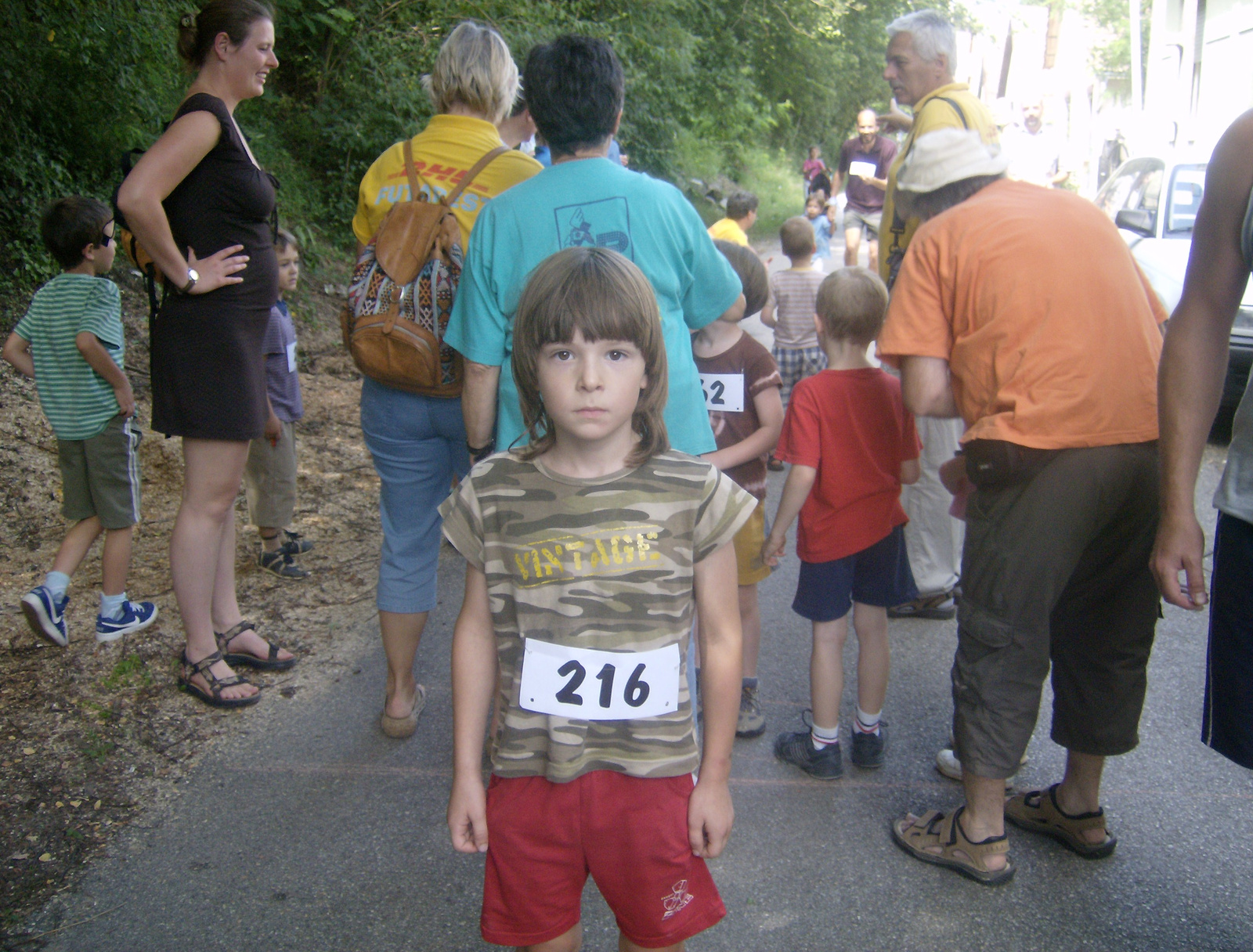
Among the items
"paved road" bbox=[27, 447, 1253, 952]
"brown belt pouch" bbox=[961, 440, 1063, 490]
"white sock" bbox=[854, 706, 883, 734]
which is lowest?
"paved road" bbox=[27, 447, 1253, 952]

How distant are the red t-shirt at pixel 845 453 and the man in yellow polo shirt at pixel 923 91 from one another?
44.1 inches

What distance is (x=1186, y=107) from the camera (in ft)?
39.1

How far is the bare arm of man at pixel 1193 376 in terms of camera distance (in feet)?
6.05

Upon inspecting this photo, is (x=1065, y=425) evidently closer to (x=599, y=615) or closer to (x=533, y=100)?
(x=599, y=615)

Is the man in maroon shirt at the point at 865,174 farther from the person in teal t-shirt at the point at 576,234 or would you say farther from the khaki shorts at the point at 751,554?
the person in teal t-shirt at the point at 576,234

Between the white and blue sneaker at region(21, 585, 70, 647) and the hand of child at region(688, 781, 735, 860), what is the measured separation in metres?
2.91

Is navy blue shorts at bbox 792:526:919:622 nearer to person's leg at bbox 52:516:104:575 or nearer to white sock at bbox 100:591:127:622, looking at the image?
white sock at bbox 100:591:127:622

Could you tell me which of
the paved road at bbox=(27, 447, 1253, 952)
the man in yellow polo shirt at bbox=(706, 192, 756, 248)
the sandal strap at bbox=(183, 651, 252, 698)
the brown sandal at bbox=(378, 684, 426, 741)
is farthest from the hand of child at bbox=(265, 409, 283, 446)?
the man in yellow polo shirt at bbox=(706, 192, 756, 248)

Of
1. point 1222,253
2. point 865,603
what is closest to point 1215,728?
point 1222,253

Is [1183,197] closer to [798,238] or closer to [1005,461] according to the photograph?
[798,238]

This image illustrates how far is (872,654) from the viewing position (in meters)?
3.02

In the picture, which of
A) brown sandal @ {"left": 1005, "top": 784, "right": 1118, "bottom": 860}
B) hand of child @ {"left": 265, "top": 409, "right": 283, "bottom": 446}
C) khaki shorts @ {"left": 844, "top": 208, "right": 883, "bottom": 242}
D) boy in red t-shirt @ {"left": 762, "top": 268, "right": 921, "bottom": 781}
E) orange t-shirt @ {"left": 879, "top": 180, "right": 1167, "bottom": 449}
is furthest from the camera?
khaki shorts @ {"left": 844, "top": 208, "right": 883, "bottom": 242}

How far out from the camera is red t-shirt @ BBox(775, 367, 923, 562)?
293 centimetres

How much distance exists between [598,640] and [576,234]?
3.62ft
